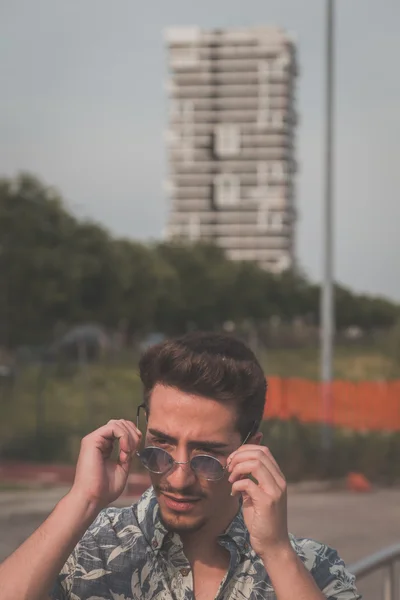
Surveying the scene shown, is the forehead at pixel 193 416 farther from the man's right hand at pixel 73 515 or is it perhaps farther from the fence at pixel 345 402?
the fence at pixel 345 402

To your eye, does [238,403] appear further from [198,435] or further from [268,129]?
[268,129]

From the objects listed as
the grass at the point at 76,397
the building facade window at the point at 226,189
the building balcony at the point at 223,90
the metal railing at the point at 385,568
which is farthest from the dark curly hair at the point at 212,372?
the building balcony at the point at 223,90

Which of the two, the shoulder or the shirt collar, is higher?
the shirt collar

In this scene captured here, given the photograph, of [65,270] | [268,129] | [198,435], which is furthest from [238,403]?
[268,129]

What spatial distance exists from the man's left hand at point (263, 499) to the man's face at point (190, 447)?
9 centimetres

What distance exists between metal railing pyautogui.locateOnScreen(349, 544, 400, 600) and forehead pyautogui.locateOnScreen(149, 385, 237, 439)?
119 cm

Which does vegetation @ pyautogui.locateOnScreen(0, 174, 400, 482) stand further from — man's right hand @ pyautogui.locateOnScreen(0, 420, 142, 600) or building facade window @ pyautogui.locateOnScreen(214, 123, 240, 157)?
building facade window @ pyautogui.locateOnScreen(214, 123, 240, 157)

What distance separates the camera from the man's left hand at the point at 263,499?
223 centimetres

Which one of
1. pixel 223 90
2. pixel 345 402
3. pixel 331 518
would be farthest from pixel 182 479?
pixel 223 90

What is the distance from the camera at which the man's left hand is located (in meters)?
2.23

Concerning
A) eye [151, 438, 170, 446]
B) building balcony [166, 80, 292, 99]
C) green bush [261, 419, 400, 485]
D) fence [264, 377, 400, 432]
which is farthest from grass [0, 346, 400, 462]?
building balcony [166, 80, 292, 99]

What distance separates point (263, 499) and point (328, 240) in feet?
50.6

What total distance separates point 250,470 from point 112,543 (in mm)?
343

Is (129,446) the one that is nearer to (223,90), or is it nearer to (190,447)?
(190,447)
